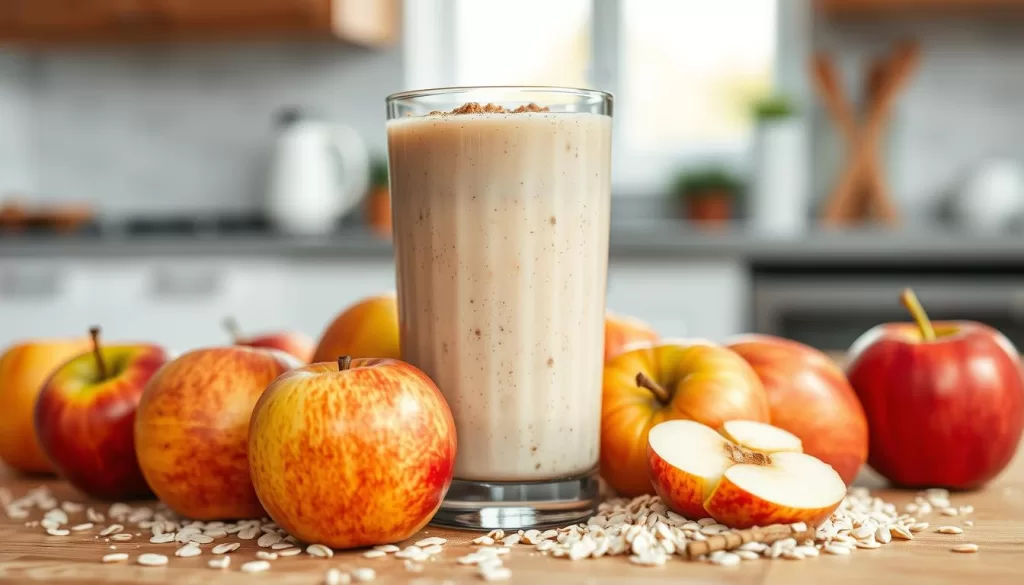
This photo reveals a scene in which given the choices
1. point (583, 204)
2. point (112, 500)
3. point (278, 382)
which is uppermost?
point (583, 204)

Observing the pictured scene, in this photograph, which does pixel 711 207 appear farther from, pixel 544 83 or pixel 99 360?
pixel 99 360

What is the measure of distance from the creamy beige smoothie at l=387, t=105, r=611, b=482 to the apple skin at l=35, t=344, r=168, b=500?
0.25 meters

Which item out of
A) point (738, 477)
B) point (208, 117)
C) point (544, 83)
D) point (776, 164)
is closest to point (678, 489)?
point (738, 477)

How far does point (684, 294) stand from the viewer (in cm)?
264

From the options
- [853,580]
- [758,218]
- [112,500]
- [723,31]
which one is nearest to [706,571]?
[853,580]

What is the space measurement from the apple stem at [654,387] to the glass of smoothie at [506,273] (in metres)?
0.06

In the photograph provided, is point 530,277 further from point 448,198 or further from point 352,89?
point 352,89

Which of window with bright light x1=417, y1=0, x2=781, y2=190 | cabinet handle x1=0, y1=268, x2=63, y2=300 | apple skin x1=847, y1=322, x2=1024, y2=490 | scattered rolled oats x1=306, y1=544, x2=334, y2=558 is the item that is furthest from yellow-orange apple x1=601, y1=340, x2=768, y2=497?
A: window with bright light x1=417, y1=0, x2=781, y2=190

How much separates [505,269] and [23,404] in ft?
1.67

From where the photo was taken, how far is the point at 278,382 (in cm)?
73

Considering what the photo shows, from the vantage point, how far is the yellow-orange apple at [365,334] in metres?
0.88

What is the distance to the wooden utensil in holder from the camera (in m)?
3.16

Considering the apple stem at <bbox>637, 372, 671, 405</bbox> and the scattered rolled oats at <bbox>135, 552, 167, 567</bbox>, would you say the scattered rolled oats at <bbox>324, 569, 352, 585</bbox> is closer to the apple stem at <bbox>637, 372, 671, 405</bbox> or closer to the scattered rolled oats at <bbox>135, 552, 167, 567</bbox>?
the scattered rolled oats at <bbox>135, 552, 167, 567</bbox>

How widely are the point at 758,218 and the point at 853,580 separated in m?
2.57
